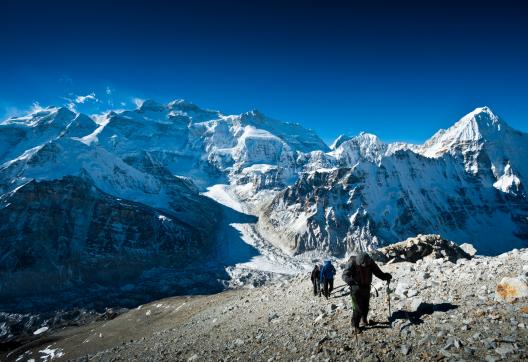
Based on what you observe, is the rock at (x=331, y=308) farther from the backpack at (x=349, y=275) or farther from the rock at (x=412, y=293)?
the backpack at (x=349, y=275)

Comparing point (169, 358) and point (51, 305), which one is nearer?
point (169, 358)

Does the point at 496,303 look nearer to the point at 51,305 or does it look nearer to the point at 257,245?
the point at 51,305

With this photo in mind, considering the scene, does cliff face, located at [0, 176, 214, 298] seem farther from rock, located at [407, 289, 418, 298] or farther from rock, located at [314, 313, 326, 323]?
rock, located at [407, 289, 418, 298]

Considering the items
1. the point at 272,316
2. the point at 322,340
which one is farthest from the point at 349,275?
the point at 272,316

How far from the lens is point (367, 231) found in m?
164

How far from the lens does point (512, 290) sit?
11.7 m

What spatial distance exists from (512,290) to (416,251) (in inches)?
954

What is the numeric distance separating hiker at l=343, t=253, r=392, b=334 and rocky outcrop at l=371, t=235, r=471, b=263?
1992cm

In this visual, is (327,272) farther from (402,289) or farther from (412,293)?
A: (412,293)

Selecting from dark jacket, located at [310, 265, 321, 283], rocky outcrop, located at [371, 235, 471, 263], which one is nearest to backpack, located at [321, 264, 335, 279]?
dark jacket, located at [310, 265, 321, 283]

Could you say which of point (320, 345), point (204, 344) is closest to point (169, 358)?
point (204, 344)

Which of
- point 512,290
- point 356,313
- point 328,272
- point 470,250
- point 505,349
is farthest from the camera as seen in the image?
point 470,250

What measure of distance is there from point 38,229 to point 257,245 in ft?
275

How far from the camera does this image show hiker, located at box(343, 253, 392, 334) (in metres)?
12.5
